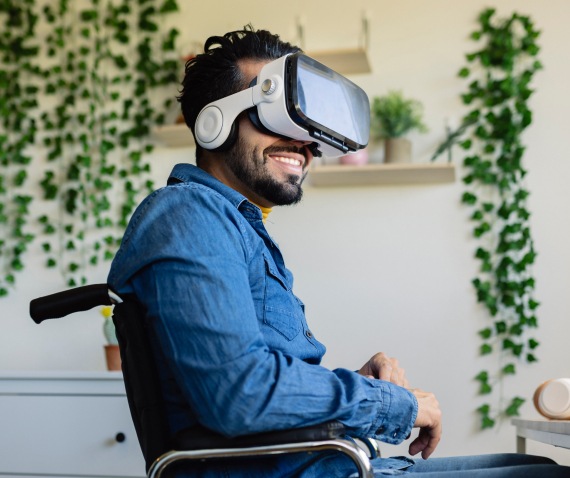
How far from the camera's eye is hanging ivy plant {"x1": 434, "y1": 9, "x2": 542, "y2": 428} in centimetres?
263

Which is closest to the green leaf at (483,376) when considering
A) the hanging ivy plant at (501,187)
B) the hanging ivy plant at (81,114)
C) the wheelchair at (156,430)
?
the hanging ivy plant at (501,187)

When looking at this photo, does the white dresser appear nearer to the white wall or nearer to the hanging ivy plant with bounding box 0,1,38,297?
the white wall

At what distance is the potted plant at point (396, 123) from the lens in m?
2.71

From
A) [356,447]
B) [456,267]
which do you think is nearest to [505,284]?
[456,267]

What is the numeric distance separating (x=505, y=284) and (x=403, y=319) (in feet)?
1.27

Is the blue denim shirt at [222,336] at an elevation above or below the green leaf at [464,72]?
below


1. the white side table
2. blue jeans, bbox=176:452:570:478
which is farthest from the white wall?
blue jeans, bbox=176:452:570:478

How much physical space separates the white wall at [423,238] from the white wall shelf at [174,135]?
61mm

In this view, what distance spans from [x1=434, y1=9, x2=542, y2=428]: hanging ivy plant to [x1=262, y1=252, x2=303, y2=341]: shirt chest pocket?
1636mm

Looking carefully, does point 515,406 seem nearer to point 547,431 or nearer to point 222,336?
point 547,431

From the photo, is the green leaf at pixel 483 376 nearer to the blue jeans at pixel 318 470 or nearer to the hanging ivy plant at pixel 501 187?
the hanging ivy plant at pixel 501 187

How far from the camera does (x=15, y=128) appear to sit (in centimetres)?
314

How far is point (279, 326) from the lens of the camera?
1.14 metres

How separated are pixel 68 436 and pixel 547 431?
5.12ft
